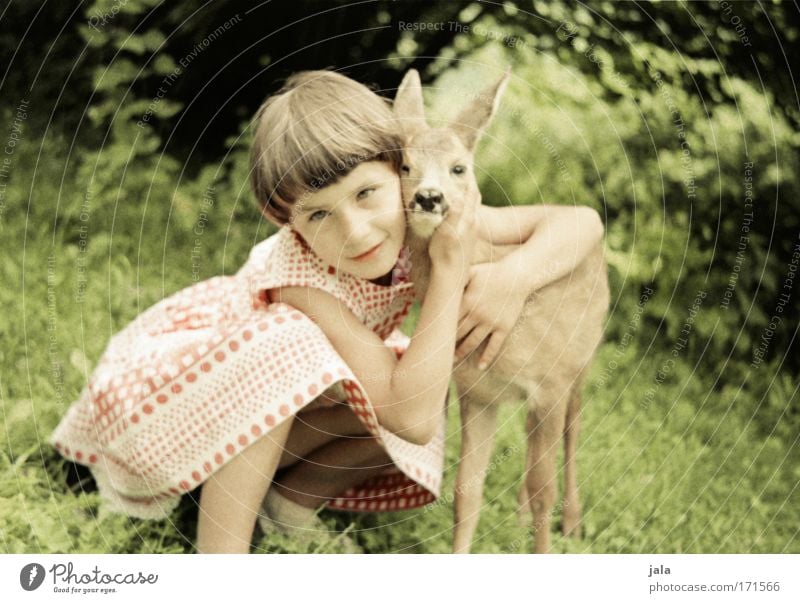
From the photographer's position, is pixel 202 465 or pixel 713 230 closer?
pixel 202 465

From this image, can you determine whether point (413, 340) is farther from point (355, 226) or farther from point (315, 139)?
point (315, 139)

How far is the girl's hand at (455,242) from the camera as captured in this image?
4.27 ft

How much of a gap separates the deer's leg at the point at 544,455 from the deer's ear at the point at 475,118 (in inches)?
12.6

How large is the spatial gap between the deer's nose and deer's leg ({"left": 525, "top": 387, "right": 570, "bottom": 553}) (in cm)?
27

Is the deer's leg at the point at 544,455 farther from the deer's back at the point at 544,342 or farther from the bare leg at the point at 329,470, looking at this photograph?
the bare leg at the point at 329,470

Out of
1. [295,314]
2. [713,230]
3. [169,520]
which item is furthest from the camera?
[713,230]

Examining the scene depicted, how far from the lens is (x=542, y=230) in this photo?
1.36 meters

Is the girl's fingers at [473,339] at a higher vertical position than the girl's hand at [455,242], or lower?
lower

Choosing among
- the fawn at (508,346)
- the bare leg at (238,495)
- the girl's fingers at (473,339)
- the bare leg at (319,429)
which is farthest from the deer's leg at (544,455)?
the bare leg at (238,495)

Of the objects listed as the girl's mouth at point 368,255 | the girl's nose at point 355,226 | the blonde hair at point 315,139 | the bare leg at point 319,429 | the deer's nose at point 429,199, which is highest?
the blonde hair at point 315,139

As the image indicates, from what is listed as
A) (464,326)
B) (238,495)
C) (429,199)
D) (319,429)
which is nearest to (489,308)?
(464,326)
